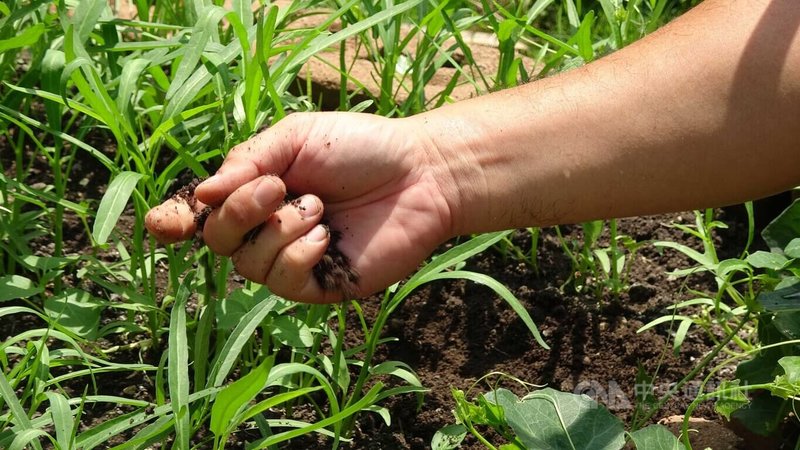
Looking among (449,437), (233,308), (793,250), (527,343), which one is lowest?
(527,343)

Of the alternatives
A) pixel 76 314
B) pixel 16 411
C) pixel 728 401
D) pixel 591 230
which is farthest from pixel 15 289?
pixel 728 401

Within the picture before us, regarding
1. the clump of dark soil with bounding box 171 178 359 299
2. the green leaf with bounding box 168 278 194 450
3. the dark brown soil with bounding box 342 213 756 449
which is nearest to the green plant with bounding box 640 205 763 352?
the dark brown soil with bounding box 342 213 756 449

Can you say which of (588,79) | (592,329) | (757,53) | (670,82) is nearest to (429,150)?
(588,79)

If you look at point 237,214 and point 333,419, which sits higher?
point 237,214

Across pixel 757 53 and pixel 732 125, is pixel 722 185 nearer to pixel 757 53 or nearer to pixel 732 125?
pixel 732 125

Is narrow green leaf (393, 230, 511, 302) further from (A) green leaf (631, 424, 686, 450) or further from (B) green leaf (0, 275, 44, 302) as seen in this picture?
(B) green leaf (0, 275, 44, 302)

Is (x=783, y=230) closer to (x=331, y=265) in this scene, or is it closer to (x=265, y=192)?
(x=331, y=265)
